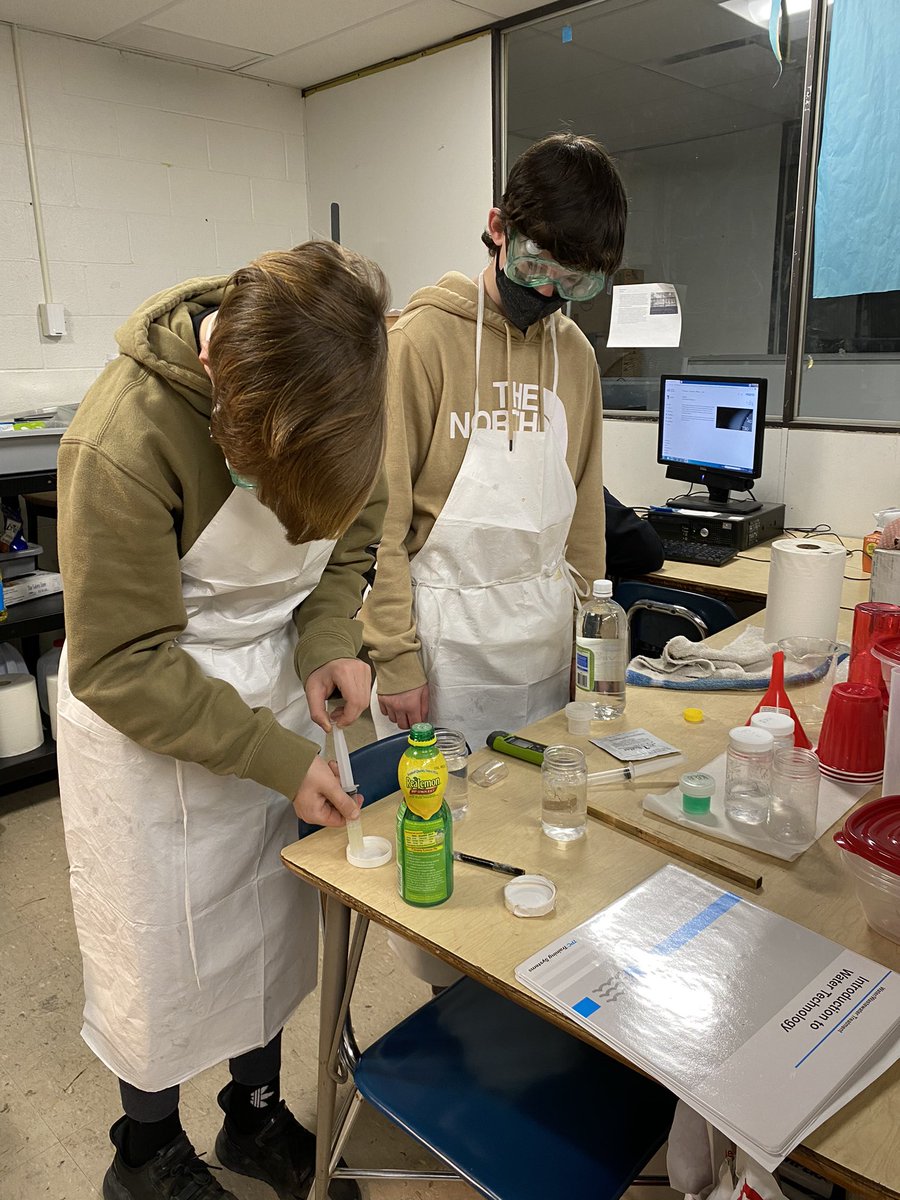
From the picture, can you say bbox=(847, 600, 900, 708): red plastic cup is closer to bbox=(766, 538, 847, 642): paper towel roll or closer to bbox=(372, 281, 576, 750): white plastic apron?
bbox=(766, 538, 847, 642): paper towel roll

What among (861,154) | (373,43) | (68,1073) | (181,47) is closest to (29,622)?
(68,1073)

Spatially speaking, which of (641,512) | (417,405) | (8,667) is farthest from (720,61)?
(8,667)

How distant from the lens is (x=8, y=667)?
2.98 metres

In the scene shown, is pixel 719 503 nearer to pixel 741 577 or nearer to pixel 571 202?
pixel 741 577

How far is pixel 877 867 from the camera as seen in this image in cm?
98

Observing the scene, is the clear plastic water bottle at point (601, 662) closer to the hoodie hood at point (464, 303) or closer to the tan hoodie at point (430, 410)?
the tan hoodie at point (430, 410)

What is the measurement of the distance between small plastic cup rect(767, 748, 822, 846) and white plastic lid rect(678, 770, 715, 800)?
3.6 inches

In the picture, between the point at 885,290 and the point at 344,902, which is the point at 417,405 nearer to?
the point at 344,902

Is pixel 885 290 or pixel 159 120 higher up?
pixel 159 120

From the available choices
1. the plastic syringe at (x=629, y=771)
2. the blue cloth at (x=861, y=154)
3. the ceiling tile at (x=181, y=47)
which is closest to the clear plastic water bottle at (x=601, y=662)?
the plastic syringe at (x=629, y=771)

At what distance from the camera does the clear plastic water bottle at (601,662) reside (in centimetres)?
163

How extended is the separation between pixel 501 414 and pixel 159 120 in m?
3.00

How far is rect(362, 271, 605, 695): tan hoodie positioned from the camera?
1.72 metres

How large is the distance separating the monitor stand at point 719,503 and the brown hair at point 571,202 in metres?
1.66
